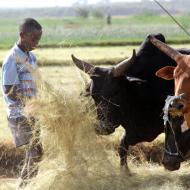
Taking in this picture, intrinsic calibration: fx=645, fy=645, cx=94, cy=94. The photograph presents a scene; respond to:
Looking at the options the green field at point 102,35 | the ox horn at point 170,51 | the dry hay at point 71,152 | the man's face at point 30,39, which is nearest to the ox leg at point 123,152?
the dry hay at point 71,152

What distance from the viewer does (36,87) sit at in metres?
7.28

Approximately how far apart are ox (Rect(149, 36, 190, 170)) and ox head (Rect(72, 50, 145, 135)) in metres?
1.10

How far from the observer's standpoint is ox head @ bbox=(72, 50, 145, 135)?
775cm

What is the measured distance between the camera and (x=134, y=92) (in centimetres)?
826

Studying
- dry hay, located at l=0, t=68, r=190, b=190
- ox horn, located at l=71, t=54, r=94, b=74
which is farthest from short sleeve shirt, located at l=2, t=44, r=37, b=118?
ox horn, located at l=71, t=54, r=94, b=74

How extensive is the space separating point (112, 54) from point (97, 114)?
13.1 m

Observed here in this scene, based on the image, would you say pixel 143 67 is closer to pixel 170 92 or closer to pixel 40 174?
pixel 170 92

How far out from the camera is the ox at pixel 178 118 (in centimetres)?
648

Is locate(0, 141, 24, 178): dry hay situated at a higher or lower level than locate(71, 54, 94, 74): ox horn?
lower

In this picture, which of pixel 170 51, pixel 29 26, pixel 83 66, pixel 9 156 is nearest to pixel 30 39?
pixel 29 26

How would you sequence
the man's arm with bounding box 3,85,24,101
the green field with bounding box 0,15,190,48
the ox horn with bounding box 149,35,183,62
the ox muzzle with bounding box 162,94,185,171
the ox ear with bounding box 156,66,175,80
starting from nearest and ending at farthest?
the ox muzzle with bounding box 162,94,185,171
the ox horn with bounding box 149,35,183,62
the man's arm with bounding box 3,85,24,101
the ox ear with bounding box 156,66,175,80
the green field with bounding box 0,15,190,48

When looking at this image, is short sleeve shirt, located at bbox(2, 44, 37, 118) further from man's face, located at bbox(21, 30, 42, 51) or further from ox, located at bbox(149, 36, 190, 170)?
ox, located at bbox(149, 36, 190, 170)

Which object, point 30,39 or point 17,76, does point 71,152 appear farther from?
point 30,39

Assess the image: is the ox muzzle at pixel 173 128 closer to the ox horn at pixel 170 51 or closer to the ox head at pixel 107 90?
the ox horn at pixel 170 51
